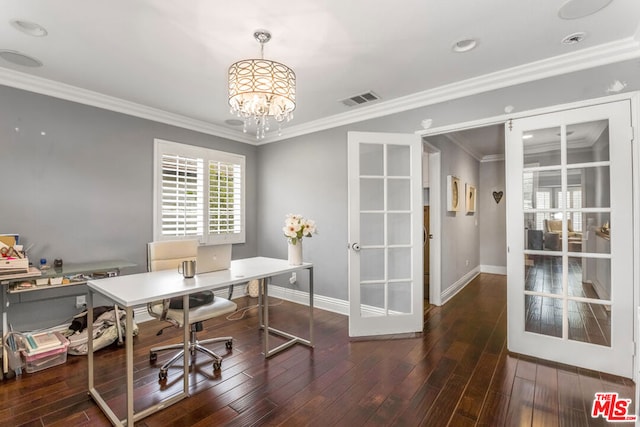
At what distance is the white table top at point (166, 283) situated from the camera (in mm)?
1840

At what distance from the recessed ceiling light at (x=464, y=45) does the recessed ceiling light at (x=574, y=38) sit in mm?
641

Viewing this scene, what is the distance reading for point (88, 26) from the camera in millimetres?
2086

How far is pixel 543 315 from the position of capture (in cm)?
269

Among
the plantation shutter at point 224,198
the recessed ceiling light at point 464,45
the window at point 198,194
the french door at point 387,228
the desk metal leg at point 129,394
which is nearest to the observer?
the desk metal leg at point 129,394

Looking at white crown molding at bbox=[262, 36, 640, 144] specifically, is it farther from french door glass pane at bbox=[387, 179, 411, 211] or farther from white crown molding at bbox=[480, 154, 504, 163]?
white crown molding at bbox=[480, 154, 504, 163]

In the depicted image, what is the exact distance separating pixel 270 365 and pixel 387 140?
249cm

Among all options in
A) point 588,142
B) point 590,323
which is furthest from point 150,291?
point 588,142

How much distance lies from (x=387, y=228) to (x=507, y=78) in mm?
1794

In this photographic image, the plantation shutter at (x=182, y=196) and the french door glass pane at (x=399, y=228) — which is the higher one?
the plantation shutter at (x=182, y=196)

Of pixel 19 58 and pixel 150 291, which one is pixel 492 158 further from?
pixel 19 58

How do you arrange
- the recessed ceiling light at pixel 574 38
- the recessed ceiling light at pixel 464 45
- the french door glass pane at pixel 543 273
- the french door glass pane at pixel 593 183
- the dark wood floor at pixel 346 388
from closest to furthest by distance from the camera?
the dark wood floor at pixel 346 388
the recessed ceiling light at pixel 574 38
the recessed ceiling light at pixel 464 45
the french door glass pane at pixel 593 183
the french door glass pane at pixel 543 273

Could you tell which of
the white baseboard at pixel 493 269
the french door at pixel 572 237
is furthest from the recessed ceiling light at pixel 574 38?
the white baseboard at pixel 493 269

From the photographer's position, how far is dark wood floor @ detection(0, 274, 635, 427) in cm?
191

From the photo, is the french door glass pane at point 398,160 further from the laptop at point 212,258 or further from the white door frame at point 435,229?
the laptop at point 212,258
